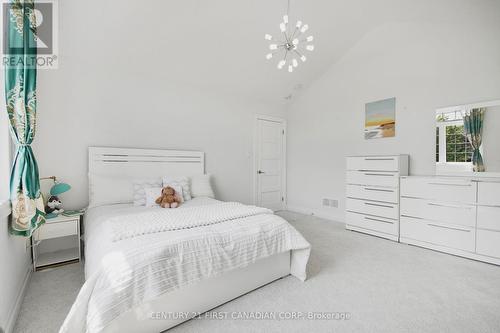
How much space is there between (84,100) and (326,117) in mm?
3839

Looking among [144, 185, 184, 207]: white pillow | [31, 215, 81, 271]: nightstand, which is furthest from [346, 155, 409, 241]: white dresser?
[31, 215, 81, 271]: nightstand

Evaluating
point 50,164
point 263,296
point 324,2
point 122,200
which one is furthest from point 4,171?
Answer: point 324,2

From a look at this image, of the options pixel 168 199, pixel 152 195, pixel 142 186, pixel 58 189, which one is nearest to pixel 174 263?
pixel 168 199

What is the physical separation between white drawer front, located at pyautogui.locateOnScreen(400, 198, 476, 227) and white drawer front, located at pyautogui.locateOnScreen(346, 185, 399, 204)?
0.12 m

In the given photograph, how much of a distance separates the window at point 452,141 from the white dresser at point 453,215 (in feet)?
1.25

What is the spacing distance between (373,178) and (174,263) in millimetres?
2990

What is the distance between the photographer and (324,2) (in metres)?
3.19

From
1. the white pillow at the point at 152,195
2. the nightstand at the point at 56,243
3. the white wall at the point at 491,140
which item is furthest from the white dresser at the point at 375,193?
the nightstand at the point at 56,243

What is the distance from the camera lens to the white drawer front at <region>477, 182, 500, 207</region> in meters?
2.47

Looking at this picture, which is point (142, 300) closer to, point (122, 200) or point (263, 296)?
point (263, 296)

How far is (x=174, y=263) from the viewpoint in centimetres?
151

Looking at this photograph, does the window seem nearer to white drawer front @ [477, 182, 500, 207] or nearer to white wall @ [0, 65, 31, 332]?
white drawer front @ [477, 182, 500, 207]

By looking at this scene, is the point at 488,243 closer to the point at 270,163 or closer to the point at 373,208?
the point at 373,208

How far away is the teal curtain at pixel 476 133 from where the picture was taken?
284 centimetres
